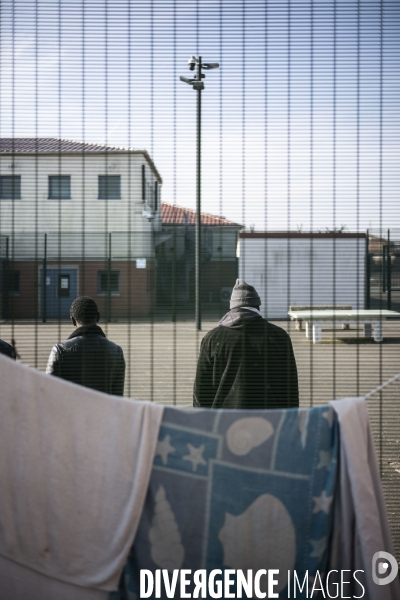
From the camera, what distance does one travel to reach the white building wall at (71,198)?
132 inches

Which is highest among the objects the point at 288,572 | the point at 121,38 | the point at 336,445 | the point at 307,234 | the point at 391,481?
the point at 121,38

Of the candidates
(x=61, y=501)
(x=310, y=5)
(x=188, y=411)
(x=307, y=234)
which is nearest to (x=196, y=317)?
(x=307, y=234)

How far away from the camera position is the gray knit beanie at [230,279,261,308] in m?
3.45

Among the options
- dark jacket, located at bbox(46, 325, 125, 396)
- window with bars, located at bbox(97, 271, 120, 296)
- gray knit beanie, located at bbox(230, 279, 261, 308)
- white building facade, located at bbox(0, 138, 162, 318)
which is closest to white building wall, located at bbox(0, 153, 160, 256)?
white building facade, located at bbox(0, 138, 162, 318)

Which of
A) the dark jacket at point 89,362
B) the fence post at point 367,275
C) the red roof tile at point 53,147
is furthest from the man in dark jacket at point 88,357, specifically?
the fence post at point 367,275

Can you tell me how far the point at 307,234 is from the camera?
3381 millimetres

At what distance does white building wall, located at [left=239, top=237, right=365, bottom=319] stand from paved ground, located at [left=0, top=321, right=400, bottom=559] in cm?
31

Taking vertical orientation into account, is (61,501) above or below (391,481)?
above

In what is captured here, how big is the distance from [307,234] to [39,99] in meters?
1.68

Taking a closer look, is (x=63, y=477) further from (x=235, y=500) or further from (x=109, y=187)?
(x=109, y=187)

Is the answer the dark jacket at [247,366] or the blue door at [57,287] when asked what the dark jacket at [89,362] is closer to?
the blue door at [57,287]

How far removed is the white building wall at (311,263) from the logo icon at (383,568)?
1.33m

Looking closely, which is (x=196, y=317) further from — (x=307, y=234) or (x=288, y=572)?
(x=288, y=572)

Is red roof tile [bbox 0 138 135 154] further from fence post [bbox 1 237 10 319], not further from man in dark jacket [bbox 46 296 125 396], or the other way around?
man in dark jacket [bbox 46 296 125 396]
